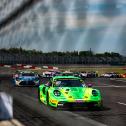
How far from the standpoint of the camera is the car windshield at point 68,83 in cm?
1451

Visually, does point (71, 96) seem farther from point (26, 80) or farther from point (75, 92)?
point (26, 80)

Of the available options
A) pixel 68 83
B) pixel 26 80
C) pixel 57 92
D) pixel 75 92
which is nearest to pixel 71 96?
pixel 75 92

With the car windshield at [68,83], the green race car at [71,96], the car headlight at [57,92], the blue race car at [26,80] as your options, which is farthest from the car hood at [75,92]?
the blue race car at [26,80]

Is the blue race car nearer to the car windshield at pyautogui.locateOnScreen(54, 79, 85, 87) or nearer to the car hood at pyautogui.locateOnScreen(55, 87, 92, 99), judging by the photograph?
the car windshield at pyautogui.locateOnScreen(54, 79, 85, 87)

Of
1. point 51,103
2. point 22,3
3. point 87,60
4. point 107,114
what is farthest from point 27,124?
point 22,3

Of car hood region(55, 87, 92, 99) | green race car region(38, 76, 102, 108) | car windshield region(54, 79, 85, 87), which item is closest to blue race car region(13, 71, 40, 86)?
car windshield region(54, 79, 85, 87)

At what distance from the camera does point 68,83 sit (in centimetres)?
1464

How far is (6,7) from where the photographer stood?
4.03 metres

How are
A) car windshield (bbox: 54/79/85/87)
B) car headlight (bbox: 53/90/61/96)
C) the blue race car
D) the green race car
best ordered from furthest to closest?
the blue race car
car windshield (bbox: 54/79/85/87)
car headlight (bbox: 53/90/61/96)
the green race car

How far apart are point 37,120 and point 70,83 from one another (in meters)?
4.39

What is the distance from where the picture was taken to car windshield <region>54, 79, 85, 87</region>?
14.5 metres

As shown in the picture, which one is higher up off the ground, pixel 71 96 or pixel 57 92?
pixel 57 92

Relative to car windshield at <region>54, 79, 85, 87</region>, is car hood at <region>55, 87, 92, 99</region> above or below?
below

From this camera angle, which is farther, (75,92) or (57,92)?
(57,92)
